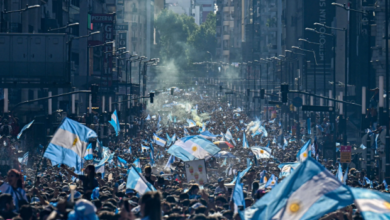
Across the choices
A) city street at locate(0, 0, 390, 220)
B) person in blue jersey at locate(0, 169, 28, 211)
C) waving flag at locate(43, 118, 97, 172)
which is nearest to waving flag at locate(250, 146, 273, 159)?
city street at locate(0, 0, 390, 220)

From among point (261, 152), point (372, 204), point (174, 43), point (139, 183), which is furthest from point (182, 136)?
point (174, 43)

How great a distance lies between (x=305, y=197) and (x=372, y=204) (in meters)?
0.85

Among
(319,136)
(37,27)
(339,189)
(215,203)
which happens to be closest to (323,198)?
(339,189)

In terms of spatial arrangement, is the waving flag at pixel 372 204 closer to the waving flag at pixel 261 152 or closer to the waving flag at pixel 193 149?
the waving flag at pixel 193 149

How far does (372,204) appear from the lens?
27.0ft

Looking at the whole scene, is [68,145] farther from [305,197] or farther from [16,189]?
[305,197]

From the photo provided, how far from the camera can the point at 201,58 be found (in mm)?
197500

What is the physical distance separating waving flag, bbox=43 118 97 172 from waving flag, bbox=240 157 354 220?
8443 mm

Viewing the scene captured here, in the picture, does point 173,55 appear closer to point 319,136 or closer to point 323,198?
point 319,136

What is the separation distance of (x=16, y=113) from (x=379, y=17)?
82.1 ft

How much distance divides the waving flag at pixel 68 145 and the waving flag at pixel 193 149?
529 centimetres

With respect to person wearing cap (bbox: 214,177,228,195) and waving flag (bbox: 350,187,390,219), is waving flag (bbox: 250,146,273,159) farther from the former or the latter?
waving flag (bbox: 350,187,390,219)

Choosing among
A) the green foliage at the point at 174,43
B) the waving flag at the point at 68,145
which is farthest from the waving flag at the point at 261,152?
the green foliage at the point at 174,43

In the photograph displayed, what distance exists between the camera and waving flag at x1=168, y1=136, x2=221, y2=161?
22.1 meters
